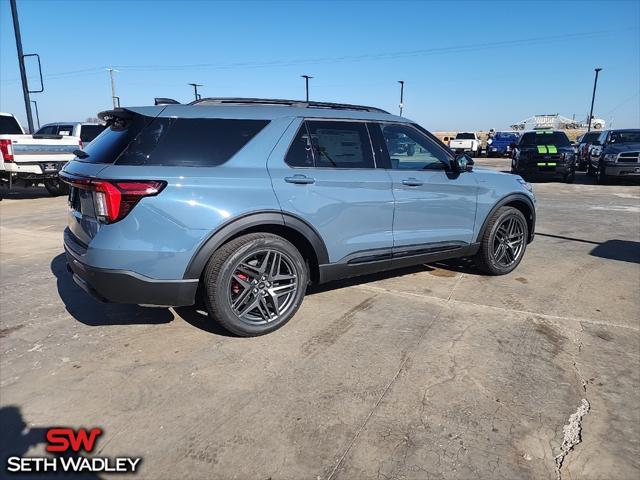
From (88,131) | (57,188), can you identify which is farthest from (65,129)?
(57,188)

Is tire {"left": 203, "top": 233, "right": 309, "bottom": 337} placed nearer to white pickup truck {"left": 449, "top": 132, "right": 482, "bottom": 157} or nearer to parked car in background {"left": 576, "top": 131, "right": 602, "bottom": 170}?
parked car in background {"left": 576, "top": 131, "right": 602, "bottom": 170}

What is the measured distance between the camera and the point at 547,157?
48.1ft

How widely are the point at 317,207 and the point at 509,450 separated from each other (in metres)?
2.09

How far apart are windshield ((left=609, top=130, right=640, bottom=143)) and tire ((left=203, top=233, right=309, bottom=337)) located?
49.3 ft

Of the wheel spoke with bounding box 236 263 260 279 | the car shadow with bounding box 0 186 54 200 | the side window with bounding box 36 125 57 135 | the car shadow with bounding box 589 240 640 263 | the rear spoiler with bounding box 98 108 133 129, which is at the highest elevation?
the side window with bounding box 36 125 57 135

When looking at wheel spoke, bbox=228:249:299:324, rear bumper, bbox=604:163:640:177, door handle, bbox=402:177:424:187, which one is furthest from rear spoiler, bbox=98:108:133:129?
rear bumper, bbox=604:163:640:177

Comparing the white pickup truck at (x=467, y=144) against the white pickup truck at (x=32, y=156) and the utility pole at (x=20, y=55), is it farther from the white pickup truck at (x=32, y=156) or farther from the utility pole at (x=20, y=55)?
the white pickup truck at (x=32, y=156)

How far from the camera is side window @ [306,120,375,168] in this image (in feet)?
12.1

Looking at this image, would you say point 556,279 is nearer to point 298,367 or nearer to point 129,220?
point 298,367

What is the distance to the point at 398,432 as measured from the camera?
2.39m

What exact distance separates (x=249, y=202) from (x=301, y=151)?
2.16 ft

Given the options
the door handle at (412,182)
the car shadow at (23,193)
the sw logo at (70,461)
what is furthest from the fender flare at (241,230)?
the car shadow at (23,193)

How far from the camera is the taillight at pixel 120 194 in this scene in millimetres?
2895

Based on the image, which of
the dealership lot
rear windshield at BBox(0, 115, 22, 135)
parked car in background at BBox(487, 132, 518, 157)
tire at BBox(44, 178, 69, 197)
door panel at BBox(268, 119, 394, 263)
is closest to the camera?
the dealership lot
